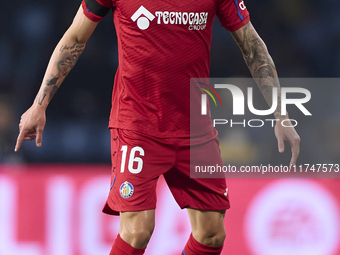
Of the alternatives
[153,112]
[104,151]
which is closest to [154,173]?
[153,112]

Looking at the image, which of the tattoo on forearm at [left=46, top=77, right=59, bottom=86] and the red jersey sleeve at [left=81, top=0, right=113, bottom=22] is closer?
the red jersey sleeve at [left=81, top=0, right=113, bottom=22]

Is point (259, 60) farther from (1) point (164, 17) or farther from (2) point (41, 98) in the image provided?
(2) point (41, 98)

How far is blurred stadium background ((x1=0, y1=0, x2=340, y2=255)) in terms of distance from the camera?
337 cm

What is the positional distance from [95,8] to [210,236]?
3.71 ft

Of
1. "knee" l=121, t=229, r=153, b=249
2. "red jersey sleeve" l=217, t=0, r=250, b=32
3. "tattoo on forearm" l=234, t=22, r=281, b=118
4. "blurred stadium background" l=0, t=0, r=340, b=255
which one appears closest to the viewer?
"knee" l=121, t=229, r=153, b=249

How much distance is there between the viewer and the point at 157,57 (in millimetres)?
2311

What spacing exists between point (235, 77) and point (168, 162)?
2748 millimetres

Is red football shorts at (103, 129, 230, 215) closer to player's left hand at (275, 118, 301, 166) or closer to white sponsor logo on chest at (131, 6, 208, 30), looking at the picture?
player's left hand at (275, 118, 301, 166)

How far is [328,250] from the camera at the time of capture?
3.32 metres

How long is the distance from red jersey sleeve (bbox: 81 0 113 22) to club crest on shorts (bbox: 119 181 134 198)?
74 centimetres

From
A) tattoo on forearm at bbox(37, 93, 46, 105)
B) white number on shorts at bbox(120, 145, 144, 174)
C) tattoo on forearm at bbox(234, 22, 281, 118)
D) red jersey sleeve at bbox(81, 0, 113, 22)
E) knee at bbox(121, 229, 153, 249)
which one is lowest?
knee at bbox(121, 229, 153, 249)

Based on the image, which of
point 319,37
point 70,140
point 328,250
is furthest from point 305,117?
point 70,140

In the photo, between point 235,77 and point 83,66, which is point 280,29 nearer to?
point 235,77

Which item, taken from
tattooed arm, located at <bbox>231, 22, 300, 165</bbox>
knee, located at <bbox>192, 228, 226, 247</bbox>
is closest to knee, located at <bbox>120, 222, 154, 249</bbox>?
knee, located at <bbox>192, 228, 226, 247</bbox>
